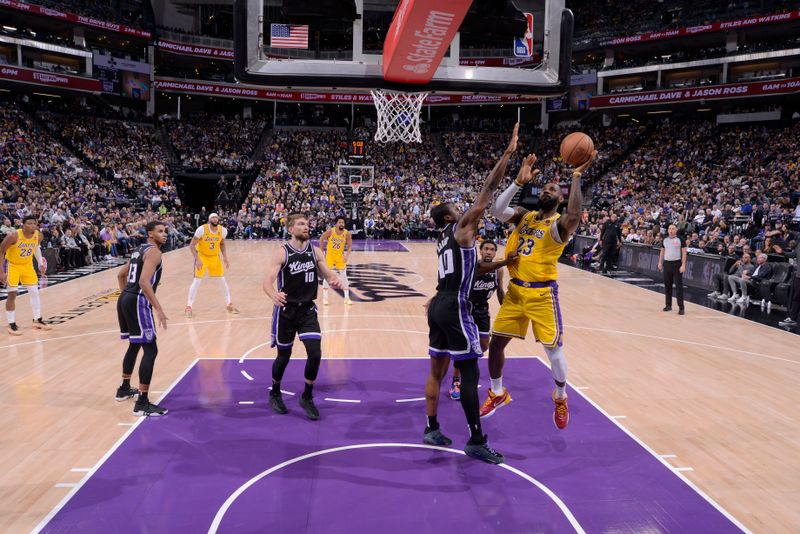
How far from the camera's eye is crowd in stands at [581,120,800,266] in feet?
58.0

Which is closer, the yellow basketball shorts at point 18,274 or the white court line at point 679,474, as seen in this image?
the white court line at point 679,474

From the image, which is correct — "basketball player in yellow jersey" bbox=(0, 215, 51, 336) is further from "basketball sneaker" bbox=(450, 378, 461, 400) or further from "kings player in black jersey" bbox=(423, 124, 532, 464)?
"kings player in black jersey" bbox=(423, 124, 532, 464)

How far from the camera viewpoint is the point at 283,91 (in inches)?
1344

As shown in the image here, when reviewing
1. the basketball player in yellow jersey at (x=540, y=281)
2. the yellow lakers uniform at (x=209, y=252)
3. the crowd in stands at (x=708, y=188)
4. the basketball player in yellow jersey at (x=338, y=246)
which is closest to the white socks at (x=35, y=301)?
the yellow lakers uniform at (x=209, y=252)

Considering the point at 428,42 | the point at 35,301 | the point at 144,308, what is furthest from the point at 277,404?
the point at 35,301

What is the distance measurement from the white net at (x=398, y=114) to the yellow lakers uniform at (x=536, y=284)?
4.53m

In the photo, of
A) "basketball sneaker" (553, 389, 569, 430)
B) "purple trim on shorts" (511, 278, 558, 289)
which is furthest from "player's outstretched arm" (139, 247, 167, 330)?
"basketball sneaker" (553, 389, 569, 430)

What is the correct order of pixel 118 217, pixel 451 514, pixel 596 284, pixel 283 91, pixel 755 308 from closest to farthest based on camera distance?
1. pixel 451 514
2. pixel 755 308
3. pixel 596 284
4. pixel 118 217
5. pixel 283 91

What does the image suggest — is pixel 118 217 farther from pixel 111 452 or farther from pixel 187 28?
pixel 187 28

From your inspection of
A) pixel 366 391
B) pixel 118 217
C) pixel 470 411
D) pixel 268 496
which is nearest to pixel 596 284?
pixel 366 391

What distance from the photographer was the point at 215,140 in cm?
3588

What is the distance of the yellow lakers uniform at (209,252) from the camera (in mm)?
10344

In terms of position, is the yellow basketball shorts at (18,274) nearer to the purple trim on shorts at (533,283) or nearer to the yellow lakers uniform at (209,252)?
the yellow lakers uniform at (209,252)

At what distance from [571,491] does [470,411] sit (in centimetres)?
88
